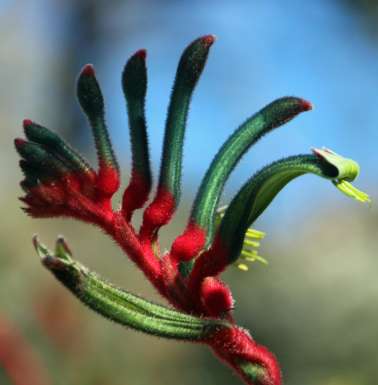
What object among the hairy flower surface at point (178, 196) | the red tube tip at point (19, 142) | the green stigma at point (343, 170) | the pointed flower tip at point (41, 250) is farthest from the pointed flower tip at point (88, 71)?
the green stigma at point (343, 170)

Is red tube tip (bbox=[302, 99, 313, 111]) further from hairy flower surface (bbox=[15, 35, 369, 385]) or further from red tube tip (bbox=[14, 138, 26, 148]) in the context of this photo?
red tube tip (bbox=[14, 138, 26, 148])

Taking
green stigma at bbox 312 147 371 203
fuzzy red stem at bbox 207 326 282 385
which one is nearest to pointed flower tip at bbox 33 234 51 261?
fuzzy red stem at bbox 207 326 282 385

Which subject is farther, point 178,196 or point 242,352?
point 178,196

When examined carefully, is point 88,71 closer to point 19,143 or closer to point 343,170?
point 19,143

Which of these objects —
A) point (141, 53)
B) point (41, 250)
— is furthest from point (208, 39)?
point (41, 250)

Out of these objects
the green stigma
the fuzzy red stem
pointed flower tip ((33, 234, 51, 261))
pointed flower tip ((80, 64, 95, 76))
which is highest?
pointed flower tip ((80, 64, 95, 76))

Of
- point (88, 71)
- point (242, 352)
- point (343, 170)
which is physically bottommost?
point (242, 352)

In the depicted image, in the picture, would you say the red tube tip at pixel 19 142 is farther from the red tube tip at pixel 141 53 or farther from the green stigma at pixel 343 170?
the green stigma at pixel 343 170

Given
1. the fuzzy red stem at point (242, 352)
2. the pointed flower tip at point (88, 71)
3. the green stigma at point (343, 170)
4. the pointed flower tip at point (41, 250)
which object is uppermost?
the pointed flower tip at point (88, 71)
